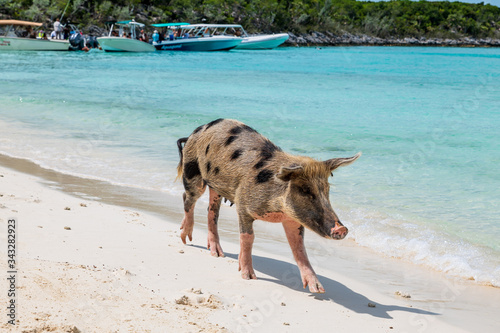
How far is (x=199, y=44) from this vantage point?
60.3 meters

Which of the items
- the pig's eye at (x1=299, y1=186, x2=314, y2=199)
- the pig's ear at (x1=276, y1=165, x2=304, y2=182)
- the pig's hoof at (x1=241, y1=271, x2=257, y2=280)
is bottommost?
the pig's hoof at (x1=241, y1=271, x2=257, y2=280)

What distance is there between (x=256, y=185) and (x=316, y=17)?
113m

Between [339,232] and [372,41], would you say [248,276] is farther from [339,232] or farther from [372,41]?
[372,41]

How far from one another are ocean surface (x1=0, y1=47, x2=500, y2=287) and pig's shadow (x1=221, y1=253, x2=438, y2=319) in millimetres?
1318

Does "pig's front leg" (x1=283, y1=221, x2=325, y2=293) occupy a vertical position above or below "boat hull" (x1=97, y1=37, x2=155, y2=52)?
above

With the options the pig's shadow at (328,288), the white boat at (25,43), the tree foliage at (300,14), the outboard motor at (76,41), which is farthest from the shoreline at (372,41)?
the pig's shadow at (328,288)

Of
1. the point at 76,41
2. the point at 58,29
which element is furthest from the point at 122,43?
the point at 58,29

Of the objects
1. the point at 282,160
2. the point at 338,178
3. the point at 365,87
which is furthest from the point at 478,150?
the point at 365,87

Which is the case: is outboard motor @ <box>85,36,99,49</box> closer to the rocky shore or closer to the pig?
the rocky shore

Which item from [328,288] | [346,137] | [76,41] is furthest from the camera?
[76,41]

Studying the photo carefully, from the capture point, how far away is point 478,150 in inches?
477

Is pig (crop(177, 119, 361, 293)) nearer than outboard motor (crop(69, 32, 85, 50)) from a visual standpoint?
Yes

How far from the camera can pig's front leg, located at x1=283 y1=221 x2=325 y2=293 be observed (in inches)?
175

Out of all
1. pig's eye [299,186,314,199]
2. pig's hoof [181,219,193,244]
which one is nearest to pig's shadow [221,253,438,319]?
pig's hoof [181,219,193,244]
